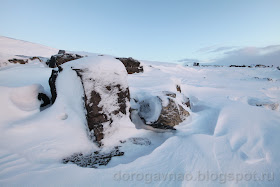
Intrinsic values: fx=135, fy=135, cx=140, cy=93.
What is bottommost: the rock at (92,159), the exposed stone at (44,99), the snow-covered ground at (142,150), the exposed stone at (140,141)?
the rock at (92,159)

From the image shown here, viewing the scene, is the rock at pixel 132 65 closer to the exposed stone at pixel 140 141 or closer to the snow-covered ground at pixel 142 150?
the snow-covered ground at pixel 142 150

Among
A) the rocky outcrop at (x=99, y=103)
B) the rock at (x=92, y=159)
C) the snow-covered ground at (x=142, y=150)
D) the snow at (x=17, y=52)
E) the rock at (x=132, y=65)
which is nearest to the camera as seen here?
the snow-covered ground at (x=142, y=150)

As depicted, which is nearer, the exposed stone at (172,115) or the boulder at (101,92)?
the boulder at (101,92)

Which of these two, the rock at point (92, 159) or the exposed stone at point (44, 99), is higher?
the exposed stone at point (44, 99)

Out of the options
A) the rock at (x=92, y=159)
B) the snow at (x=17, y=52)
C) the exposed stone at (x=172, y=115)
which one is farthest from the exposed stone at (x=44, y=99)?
the snow at (x=17, y=52)

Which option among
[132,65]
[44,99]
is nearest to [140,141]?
[44,99]

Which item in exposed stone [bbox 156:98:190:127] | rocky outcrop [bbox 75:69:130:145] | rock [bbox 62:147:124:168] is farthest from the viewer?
exposed stone [bbox 156:98:190:127]

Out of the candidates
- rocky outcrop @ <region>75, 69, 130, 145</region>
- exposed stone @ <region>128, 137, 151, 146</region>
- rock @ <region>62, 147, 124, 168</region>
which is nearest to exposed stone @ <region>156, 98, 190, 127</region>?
exposed stone @ <region>128, 137, 151, 146</region>

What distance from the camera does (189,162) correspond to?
1.67 m

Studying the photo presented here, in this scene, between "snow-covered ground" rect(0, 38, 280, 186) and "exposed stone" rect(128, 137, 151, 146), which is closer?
"snow-covered ground" rect(0, 38, 280, 186)

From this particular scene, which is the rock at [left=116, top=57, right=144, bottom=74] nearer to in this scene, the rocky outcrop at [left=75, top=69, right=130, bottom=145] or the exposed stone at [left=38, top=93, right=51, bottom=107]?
the rocky outcrop at [left=75, top=69, right=130, bottom=145]

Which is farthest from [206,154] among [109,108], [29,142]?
[29,142]

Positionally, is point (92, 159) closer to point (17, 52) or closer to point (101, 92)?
point (101, 92)

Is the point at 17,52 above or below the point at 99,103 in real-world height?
above
